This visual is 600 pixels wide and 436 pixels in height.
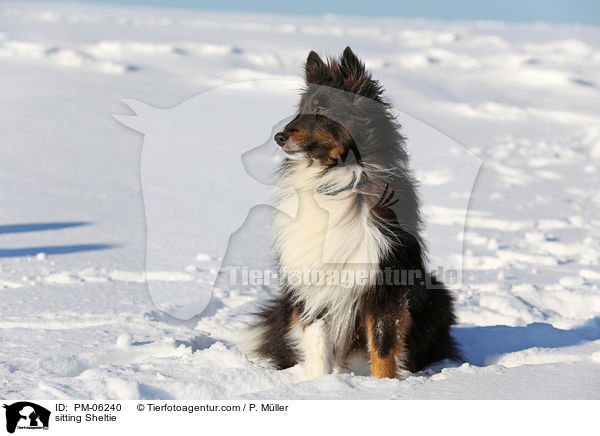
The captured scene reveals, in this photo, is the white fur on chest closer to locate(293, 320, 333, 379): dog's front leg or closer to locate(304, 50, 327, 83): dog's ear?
locate(293, 320, 333, 379): dog's front leg

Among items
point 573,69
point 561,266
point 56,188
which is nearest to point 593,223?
point 561,266

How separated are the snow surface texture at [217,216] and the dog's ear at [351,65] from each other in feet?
3.25

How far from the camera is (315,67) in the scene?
3783 mm

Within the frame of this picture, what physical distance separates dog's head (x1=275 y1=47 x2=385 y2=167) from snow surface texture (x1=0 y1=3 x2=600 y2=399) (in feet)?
2.76

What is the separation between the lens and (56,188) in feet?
29.4

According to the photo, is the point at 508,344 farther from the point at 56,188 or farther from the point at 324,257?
the point at 56,188

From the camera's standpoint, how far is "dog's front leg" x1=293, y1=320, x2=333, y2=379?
3650 mm

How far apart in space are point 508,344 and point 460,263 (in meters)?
2.49

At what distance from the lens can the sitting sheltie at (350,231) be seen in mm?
3475

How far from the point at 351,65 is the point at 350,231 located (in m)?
1.01
